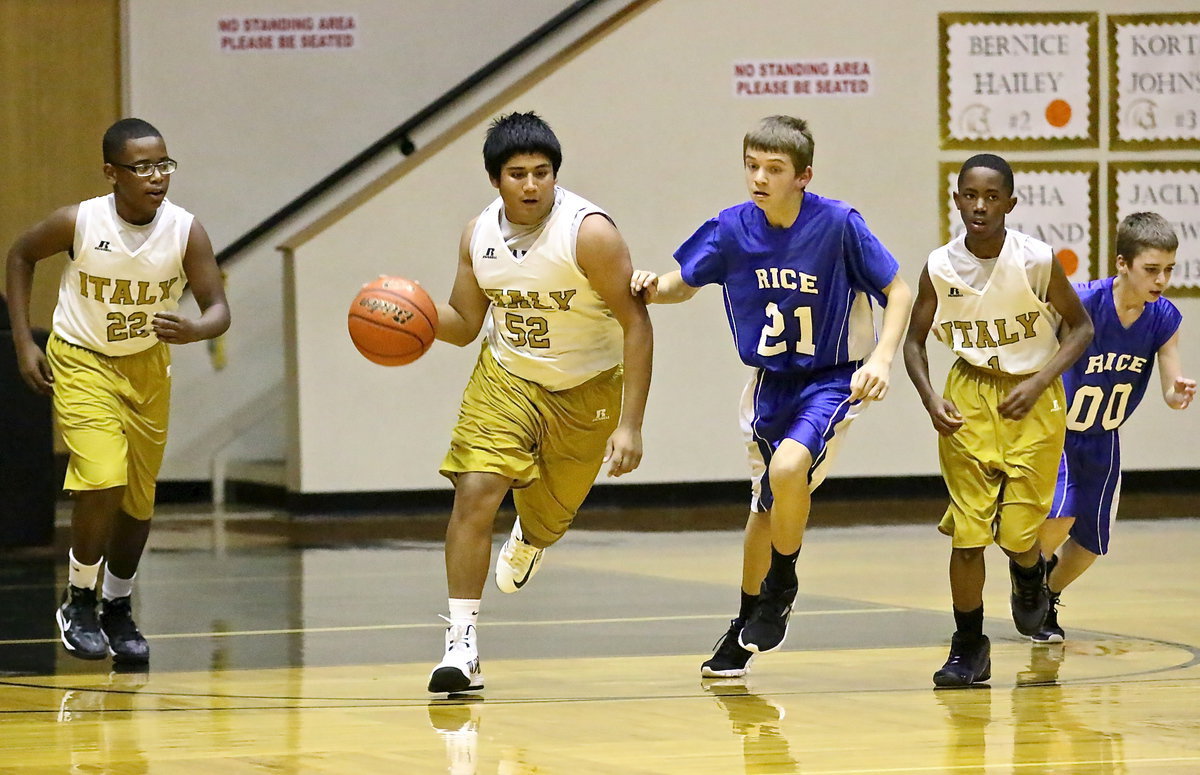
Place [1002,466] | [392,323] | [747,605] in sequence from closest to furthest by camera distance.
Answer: [392,323] → [1002,466] → [747,605]

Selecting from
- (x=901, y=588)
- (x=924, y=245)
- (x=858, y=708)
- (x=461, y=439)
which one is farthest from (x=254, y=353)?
(x=858, y=708)

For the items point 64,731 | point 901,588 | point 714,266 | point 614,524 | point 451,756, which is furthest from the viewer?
point 614,524

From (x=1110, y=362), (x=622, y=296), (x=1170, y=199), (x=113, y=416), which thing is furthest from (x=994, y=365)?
(x=1170, y=199)

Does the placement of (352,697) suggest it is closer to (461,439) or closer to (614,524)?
(461,439)

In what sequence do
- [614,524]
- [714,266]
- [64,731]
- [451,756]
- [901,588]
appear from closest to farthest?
[451,756] < [64,731] < [714,266] < [901,588] < [614,524]

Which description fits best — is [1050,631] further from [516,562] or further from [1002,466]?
[516,562]

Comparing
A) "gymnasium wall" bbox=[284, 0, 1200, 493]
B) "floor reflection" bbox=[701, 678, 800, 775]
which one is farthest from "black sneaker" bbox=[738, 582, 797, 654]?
"gymnasium wall" bbox=[284, 0, 1200, 493]

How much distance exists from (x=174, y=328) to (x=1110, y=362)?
9.97 feet

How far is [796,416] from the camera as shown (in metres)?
5.06

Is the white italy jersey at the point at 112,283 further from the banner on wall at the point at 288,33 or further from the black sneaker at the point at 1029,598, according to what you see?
the banner on wall at the point at 288,33

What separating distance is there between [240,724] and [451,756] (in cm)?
71

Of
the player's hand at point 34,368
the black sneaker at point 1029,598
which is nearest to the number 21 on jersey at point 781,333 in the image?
the black sneaker at point 1029,598

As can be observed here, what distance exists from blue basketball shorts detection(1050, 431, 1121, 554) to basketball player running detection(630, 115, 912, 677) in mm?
1372

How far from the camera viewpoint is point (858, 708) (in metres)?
4.50
